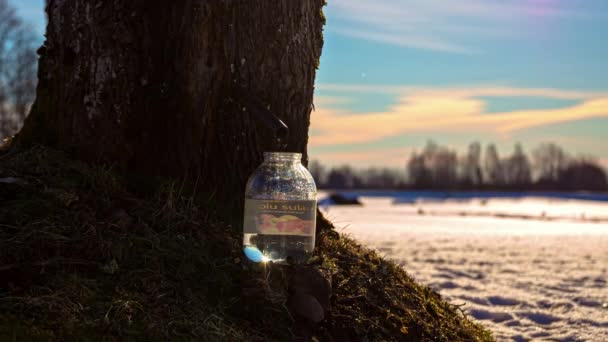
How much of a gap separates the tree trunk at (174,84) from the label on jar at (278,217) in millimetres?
593

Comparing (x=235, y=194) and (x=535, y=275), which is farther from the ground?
(x=235, y=194)

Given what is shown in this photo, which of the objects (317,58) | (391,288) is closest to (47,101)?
(317,58)

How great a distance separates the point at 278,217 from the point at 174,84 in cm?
114

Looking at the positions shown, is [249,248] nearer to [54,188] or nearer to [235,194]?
[235,194]

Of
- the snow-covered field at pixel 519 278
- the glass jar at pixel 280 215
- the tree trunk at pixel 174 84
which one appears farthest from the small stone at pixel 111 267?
the snow-covered field at pixel 519 278

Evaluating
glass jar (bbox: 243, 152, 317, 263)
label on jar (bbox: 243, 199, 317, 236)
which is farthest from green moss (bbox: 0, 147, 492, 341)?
label on jar (bbox: 243, 199, 317, 236)

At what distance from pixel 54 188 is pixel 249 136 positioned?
3.80 ft

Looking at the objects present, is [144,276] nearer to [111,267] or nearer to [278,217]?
[111,267]

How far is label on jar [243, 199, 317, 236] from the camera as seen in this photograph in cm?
292

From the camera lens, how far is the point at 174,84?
11.4 feet

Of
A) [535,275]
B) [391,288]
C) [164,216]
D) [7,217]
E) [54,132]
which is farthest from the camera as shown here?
[535,275]

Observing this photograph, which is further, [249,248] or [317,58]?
[317,58]

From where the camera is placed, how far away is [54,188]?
307 cm

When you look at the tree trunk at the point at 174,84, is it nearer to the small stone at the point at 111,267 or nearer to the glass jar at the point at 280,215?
the glass jar at the point at 280,215
